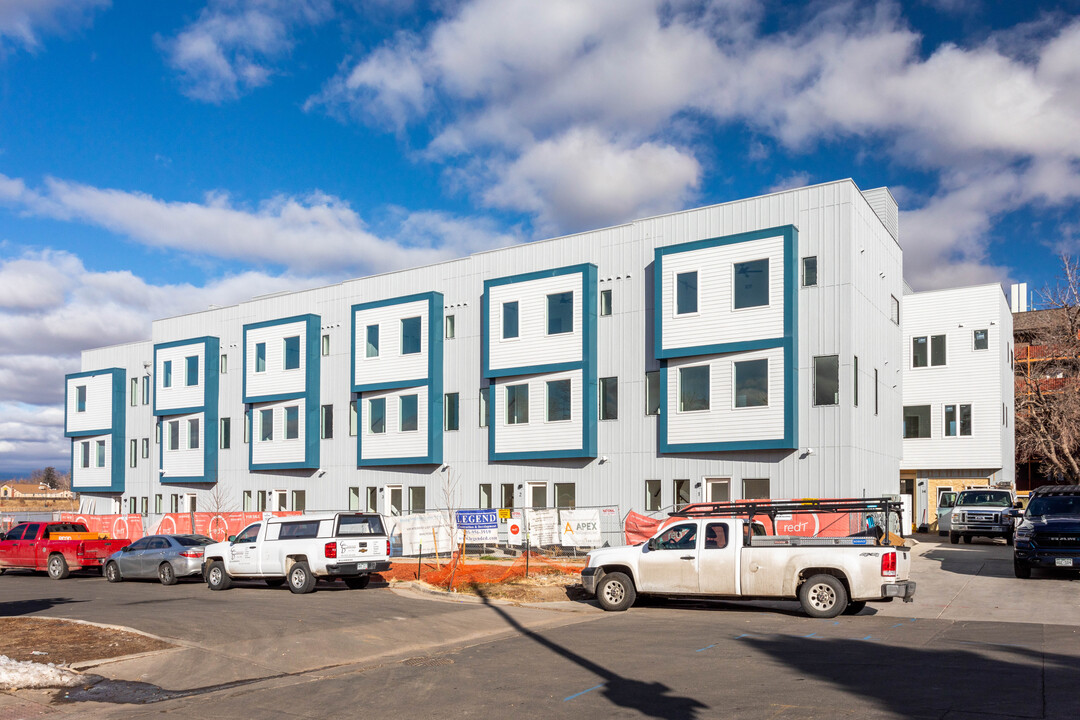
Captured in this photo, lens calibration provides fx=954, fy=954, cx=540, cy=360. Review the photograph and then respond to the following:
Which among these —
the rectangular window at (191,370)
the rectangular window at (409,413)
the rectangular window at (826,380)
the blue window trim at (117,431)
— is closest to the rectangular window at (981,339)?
the rectangular window at (826,380)

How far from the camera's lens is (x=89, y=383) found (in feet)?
182

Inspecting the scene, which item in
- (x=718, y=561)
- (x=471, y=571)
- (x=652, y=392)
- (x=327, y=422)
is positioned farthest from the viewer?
(x=327, y=422)

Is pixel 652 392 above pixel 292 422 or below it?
above

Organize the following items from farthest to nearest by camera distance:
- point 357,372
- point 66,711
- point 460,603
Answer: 1. point 357,372
2. point 460,603
3. point 66,711

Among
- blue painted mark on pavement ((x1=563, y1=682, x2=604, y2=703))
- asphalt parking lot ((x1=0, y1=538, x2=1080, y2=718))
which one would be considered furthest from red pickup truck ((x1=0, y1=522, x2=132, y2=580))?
blue painted mark on pavement ((x1=563, y1=682, x2=604, y2=703))

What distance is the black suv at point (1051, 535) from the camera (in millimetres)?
21422

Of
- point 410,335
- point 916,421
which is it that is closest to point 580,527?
point 410,335

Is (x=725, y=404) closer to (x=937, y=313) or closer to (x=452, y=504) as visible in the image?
(x=452, y=504)

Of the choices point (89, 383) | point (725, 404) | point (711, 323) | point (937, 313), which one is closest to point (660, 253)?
point (711, 323)

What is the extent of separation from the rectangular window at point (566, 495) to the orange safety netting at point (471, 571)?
511cm

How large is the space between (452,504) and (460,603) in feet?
60.9

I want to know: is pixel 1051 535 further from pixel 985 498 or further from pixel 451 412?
pixel 451 412

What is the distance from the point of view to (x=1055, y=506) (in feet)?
76.1

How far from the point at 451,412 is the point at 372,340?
5.28 m
